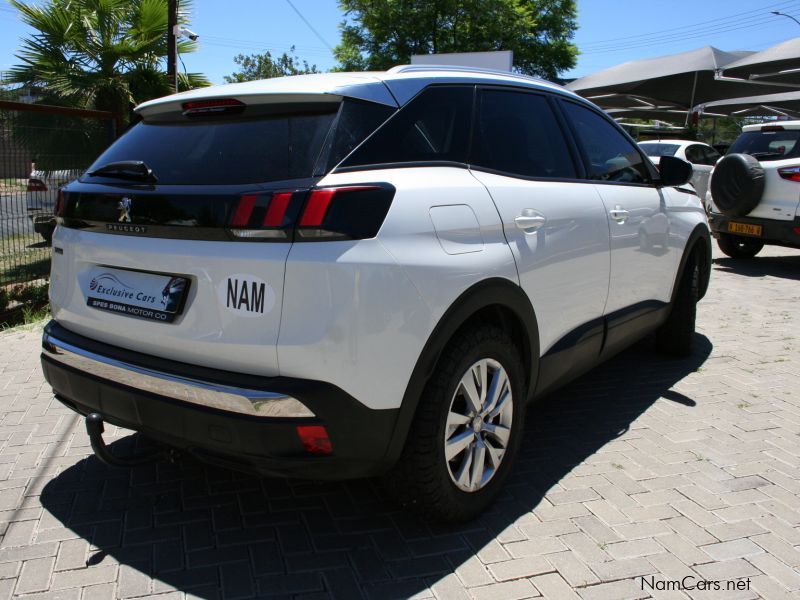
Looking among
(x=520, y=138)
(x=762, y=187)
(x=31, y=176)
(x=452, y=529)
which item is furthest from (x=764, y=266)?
(x=31, y=176)

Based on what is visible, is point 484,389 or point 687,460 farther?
point 687,460

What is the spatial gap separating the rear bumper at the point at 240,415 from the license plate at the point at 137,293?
17 cm

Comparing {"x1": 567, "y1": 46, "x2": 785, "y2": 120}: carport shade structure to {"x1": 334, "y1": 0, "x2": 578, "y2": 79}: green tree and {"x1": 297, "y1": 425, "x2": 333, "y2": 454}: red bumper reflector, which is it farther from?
{"x1": 297, "y1": 425, "x2": 333, "y2": 454}: red bumper reflector

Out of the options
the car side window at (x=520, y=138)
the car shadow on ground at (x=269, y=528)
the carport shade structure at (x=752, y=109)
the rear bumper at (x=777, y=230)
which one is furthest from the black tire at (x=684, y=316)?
the carport shade structure at (x=752, y=109)

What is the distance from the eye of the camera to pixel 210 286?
2.24m

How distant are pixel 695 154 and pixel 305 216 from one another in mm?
13304

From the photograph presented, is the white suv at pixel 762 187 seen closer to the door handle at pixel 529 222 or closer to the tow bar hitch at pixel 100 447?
the door handle at pixel 529 222

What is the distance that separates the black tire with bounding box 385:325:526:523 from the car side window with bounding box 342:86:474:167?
71 cm

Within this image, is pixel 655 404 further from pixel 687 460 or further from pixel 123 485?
pixel 123 485

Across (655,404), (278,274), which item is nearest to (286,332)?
(278,274)

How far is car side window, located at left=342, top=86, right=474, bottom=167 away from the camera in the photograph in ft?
7.92

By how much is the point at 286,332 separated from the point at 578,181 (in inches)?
78.3

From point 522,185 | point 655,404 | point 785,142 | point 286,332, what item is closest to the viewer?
point 286,332

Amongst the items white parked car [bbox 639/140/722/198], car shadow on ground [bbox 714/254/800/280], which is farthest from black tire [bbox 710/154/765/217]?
white parked car [bbox 639/140/722/198]
